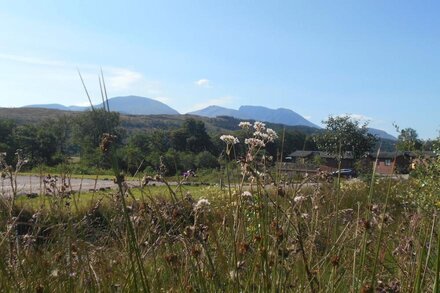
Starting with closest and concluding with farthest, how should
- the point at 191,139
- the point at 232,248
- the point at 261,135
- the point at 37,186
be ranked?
the point at 232,248, the point at 261,135, the point at 37,186, the point at 191,139

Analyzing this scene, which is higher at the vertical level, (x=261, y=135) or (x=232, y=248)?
(x=261, y=135)

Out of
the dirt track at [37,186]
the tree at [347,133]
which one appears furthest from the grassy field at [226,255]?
the tree at [347,133]

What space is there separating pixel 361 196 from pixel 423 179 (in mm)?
2310

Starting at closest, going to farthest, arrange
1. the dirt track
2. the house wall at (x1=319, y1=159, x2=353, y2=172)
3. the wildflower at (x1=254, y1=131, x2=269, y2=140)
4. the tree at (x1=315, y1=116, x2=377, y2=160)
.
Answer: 1. the wildflower at (x1=254, y1=131, x2=269, y2=140)
2. the dirt track
3. the house wall at (x1=319, y1=159, x2=353, y2=172)
4. the tree at (x1=315, y1=116, x2=377, y2=160)

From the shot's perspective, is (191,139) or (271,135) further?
(191,139)

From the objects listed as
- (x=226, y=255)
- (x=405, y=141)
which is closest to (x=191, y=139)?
(x=405, y=141)

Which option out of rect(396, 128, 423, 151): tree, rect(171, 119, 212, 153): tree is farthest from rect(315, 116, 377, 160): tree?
rect(396, 128, 423, 151): tree

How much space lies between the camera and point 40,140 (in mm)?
43750

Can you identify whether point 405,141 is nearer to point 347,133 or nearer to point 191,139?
point 347,133

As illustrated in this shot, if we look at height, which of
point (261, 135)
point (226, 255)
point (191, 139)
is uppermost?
point (261, 135)

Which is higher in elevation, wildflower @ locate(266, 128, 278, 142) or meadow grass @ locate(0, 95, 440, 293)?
wildflower @ locate(266, 128, 278, 142)

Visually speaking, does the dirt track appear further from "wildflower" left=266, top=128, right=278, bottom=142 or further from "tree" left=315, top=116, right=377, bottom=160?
"tree" left=315, top=116, right=377, bottom=160

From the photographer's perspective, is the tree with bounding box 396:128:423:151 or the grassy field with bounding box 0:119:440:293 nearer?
the grassy field with bounding box 0:119:440:293

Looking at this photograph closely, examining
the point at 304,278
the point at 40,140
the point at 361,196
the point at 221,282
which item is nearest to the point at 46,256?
the point at 221,282
